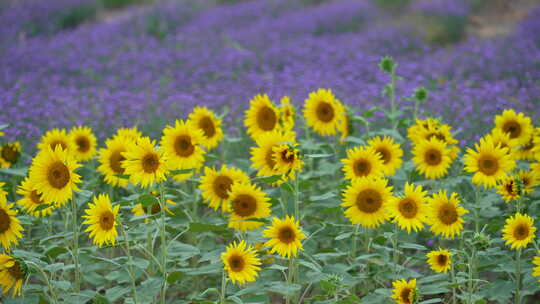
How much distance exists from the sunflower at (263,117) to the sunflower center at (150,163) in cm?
80

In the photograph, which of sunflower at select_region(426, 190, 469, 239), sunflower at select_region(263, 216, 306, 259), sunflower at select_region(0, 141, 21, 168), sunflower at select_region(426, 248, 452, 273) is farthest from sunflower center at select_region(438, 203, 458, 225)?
sunflower at select_region(0, 141, 21, 168)

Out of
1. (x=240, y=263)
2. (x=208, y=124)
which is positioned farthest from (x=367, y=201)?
(x=208, y=124)

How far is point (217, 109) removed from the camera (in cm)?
516

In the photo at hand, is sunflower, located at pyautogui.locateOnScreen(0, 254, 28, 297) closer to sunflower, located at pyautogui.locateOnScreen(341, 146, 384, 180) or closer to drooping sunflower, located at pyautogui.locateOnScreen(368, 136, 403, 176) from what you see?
sunflower, located at pyautogui.locateOnScreen(341, 146, 384, 180)

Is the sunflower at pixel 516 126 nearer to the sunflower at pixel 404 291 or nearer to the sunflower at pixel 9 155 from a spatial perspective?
the sunflower at pixel 404 291

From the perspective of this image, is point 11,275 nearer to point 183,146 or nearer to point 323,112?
point 183,146

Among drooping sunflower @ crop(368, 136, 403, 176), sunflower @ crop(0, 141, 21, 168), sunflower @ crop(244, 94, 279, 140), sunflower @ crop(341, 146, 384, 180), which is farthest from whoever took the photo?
sunflower @ crop(0, 141, 21, 168)

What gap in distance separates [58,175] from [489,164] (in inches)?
73.6

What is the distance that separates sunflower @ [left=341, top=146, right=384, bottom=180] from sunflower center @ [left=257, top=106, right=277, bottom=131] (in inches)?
20.3

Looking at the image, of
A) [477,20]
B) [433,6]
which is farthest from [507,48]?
[477,20]

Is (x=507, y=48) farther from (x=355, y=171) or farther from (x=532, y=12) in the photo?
(x=355, y=171)

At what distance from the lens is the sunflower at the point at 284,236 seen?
254cm

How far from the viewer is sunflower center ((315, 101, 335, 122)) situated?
3.33 meters

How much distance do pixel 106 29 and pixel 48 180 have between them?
A: 262 inches
